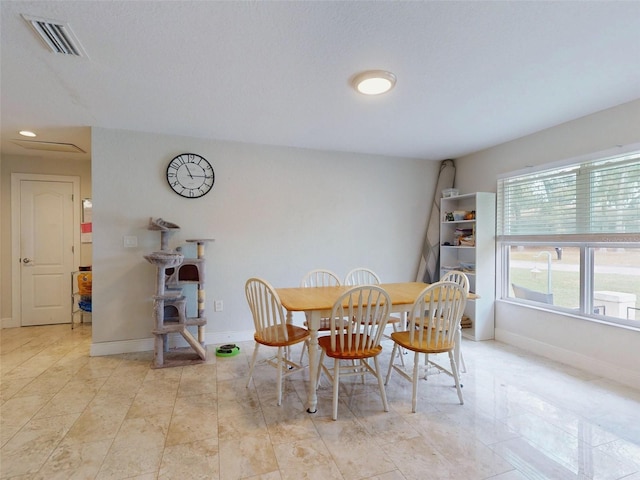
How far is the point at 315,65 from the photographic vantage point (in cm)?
200

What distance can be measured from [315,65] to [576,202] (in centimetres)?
279

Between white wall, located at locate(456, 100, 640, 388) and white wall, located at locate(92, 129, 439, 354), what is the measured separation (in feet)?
3.82

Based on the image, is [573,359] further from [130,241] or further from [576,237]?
[130,241]

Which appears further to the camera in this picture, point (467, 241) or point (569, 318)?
point (467, 241)

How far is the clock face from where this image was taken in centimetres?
335

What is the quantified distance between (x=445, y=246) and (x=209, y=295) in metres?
3.11

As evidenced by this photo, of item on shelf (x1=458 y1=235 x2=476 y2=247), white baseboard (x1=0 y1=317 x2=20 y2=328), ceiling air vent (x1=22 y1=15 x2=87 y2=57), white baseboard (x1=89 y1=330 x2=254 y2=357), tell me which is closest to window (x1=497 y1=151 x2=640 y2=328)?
item on shelf (x1=458 y1=235 x2=476 y2=247)

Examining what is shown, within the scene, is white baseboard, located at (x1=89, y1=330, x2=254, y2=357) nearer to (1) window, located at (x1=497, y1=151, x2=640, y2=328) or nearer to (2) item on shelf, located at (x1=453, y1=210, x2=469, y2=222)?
(2) item on shelf, located at (x1=453, y1=210, x2=469, y2=222)

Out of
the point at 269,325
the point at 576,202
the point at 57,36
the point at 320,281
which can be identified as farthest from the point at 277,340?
the point at 576,202

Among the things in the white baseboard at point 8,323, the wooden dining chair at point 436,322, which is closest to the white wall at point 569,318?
the wooden dining chair at point 436,322

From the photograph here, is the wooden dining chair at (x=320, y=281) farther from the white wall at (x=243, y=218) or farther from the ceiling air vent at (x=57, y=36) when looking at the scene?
the ceiling air vent at (x=57, y=36)

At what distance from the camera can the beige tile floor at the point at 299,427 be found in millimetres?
1597

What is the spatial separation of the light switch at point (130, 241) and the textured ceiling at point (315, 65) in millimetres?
1131

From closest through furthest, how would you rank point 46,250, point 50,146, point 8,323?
1. point 50,146
2. point 8,323
3. point 46,250
